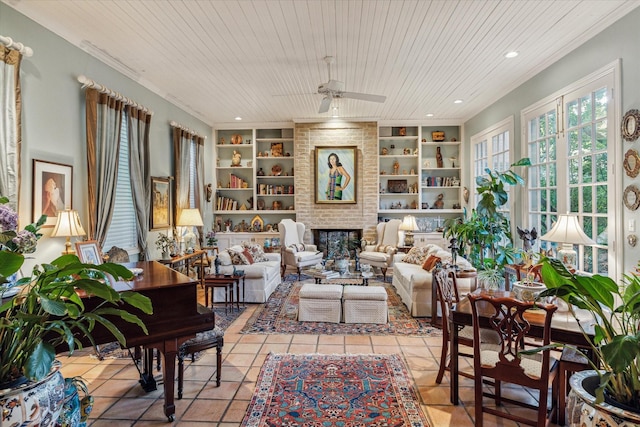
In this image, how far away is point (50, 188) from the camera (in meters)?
3.53

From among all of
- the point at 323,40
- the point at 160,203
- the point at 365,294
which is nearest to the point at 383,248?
the point at 365,294

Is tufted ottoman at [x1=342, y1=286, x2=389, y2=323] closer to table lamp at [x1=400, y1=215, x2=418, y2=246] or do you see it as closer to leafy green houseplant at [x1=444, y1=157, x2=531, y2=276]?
leafy green houseplant at [x1=444, y1=157, x2=531, y2=276]

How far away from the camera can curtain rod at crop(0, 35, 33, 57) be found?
115 inches

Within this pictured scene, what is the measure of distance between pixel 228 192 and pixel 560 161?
22.1 feet

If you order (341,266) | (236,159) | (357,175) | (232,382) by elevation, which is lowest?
(232,382)

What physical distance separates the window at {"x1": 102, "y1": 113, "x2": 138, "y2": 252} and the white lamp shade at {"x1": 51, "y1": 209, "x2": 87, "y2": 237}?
1029 mm

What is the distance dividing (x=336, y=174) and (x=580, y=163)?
4.79 meters

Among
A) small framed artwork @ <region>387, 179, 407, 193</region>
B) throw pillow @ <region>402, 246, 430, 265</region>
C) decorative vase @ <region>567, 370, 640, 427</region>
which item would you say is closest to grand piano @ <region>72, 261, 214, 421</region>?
decorative vase @ <region>567, 370, 640, 427</region>

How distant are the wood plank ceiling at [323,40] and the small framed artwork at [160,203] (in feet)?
4.75

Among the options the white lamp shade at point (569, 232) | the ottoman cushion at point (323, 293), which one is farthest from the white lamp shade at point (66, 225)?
the white lamp shade at point (569, 232)

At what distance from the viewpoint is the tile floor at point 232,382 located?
2436 millimetres

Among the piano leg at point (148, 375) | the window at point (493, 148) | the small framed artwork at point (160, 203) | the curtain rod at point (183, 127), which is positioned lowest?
the piano leg at point (148, 375)

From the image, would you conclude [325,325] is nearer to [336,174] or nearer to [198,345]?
[198,345]

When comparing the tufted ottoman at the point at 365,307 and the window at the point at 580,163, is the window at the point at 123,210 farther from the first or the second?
the window at the point at 580,163
